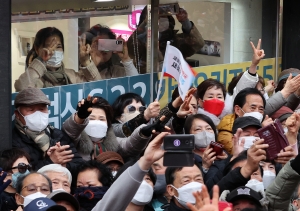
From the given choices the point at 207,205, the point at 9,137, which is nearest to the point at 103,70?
the point at 9,137

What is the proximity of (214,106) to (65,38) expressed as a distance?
1762mm

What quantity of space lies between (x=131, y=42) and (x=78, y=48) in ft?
2.70

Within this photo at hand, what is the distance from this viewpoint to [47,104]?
26.4 ft

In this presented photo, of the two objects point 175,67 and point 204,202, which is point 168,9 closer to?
point 175,67

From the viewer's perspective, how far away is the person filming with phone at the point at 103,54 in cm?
925

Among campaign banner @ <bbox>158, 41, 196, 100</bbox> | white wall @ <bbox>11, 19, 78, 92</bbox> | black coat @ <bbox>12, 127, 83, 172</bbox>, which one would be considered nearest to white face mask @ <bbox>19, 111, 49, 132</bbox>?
black coat @ <bbox>12, 127, 83, 172</bbox>

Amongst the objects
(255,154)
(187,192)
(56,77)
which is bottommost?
(187,192)

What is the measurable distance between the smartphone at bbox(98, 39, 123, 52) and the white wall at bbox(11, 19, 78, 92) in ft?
1.26

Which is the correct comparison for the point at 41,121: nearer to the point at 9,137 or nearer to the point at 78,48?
the point at 9,137

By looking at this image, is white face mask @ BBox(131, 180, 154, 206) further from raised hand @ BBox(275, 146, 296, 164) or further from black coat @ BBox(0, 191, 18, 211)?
raised hand @ BBox(275, 146, 296, 164)

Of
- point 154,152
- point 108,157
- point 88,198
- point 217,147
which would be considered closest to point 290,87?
point 217,147

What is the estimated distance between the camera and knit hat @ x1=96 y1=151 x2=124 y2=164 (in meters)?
7.80

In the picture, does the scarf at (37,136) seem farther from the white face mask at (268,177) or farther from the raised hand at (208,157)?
the white face mask at (268,177)

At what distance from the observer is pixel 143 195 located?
6.64 m
